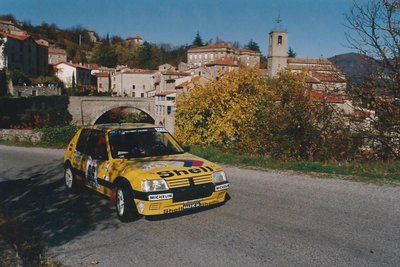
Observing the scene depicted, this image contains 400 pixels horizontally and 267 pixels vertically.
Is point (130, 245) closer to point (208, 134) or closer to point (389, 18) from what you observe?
point (389, 18)

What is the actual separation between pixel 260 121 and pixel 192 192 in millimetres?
9453

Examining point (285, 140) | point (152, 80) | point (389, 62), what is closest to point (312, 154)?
point (285, 140)

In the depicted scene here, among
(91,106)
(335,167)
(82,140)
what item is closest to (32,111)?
(91,106)

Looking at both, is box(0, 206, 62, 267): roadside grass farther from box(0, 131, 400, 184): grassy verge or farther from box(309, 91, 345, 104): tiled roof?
box(309, 91, 345, 104): tiled roof

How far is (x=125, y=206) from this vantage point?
6.60m

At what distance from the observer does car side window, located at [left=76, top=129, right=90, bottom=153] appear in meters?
8.74

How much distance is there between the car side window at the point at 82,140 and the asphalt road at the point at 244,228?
1.08m

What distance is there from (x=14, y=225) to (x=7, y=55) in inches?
2898

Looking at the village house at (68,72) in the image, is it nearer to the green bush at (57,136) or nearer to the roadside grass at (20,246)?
the green bush at (57,136)

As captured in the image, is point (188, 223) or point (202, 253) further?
point (188, 223)

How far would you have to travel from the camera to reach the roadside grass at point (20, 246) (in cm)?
492

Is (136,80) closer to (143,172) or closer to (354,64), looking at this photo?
(354,64)

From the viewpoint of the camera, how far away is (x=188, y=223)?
650 cm

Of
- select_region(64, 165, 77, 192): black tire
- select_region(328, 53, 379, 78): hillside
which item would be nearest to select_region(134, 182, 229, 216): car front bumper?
select_region(64, 165, 77, 192): black tire
